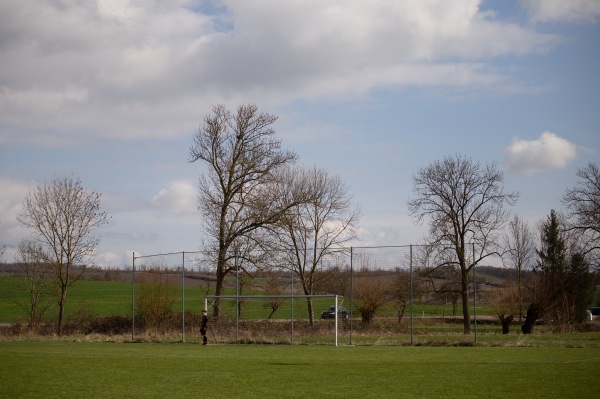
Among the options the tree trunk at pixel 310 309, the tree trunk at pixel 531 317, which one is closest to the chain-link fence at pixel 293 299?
the tree trunk at pixel 310 309

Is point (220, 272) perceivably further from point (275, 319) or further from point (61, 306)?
point (61, 306)

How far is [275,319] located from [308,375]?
54.6ft

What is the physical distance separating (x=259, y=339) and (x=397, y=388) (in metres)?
17.3

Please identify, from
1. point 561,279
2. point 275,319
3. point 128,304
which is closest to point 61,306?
point 128,304

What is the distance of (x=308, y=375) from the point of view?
559 inches

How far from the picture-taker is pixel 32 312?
124 ft

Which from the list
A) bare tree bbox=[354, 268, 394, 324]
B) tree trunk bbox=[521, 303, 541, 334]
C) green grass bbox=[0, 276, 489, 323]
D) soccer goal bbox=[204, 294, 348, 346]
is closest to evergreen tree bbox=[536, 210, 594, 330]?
tree trunk bbox=[521, 303, 541, 334]

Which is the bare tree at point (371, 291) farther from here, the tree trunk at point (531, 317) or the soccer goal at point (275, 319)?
the tree trunk at point (531, 317)

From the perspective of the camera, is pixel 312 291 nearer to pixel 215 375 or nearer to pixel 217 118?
pixel 217 118

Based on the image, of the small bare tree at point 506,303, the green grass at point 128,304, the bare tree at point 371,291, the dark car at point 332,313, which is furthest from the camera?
the small bare tree at point 506,303

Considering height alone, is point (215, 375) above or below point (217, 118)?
below

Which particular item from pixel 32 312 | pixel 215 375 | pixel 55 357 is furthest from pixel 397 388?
pixel 32 312

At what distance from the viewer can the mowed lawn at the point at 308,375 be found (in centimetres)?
1138

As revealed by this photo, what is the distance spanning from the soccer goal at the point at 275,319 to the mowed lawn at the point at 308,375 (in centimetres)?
870
